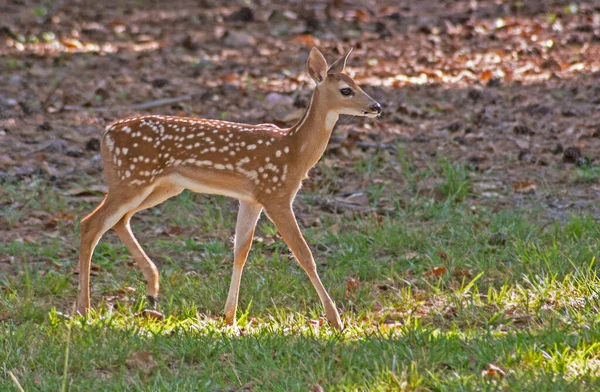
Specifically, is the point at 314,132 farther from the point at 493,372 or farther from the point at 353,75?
the point at 353,75

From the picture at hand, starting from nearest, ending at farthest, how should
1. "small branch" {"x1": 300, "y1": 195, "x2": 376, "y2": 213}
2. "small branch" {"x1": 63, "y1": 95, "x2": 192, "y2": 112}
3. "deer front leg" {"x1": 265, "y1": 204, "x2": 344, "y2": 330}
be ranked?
"deer front leg" {"x1": 265, "y1": 204, "x2": 344, "y2": 330} < "small branch" {"x1": 300, "y1": 195, "x2": 376, "y2": 213} < "small branch" {"x1": 63, "y1": 95, "x2": 192, "y2": 112}

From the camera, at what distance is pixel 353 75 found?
11227mm

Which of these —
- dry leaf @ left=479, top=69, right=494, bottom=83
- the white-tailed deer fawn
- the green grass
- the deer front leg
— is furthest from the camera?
dry leaf @ left=479, top=69, right=494, bottom=83

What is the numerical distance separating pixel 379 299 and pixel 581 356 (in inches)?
61.1

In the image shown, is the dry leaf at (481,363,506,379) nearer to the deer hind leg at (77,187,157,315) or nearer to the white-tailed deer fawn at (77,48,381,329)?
the white-tailed deer fawn at (77,48,381,329)

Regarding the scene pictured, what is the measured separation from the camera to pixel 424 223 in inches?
292

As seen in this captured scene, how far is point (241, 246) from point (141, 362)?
4.24 ft

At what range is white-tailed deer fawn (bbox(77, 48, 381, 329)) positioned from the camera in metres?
5.77

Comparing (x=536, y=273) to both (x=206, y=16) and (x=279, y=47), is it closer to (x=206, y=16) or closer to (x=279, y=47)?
(x=279, y=47)

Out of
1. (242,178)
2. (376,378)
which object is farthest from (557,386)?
(242,178)

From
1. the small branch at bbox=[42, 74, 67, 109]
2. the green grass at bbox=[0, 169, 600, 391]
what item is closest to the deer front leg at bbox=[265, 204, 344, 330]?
the green grass at bbox=[0, 169, 600, 391]

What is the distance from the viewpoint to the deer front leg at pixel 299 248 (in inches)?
218

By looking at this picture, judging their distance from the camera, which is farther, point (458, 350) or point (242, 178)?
point (242, 178)

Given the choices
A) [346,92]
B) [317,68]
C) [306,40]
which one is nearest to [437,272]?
[346,92]
